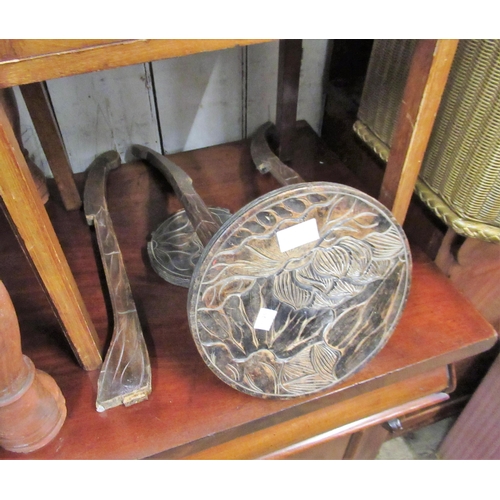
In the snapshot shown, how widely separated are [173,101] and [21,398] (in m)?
0.74

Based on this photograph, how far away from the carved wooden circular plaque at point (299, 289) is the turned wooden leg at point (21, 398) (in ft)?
0.72

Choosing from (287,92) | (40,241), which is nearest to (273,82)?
(287,92)

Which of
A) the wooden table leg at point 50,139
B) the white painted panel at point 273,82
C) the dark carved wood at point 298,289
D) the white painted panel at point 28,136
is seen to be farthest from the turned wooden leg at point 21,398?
the white painted panel at point 273,82

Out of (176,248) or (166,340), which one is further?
(176,248)

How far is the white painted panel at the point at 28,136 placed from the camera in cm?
100

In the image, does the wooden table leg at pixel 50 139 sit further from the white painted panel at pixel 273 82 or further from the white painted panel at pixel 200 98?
the white painted panel at pixel 273 82

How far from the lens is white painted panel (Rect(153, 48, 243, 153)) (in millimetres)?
1052

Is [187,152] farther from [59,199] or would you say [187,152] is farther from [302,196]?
[302,196]

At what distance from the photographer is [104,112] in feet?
3.51

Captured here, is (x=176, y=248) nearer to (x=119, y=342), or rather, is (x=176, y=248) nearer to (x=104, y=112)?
(x=119, y=342)

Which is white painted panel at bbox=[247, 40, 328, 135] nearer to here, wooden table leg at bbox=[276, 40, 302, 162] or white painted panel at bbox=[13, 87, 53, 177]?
wooden table leg at bbox=[276, 40, 302, 162]

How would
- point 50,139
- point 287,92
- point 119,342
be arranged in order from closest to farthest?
point 119,342, point 50,139, point 287,92

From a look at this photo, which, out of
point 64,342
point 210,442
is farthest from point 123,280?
point 210,442

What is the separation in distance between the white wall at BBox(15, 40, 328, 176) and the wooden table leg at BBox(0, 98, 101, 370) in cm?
55
